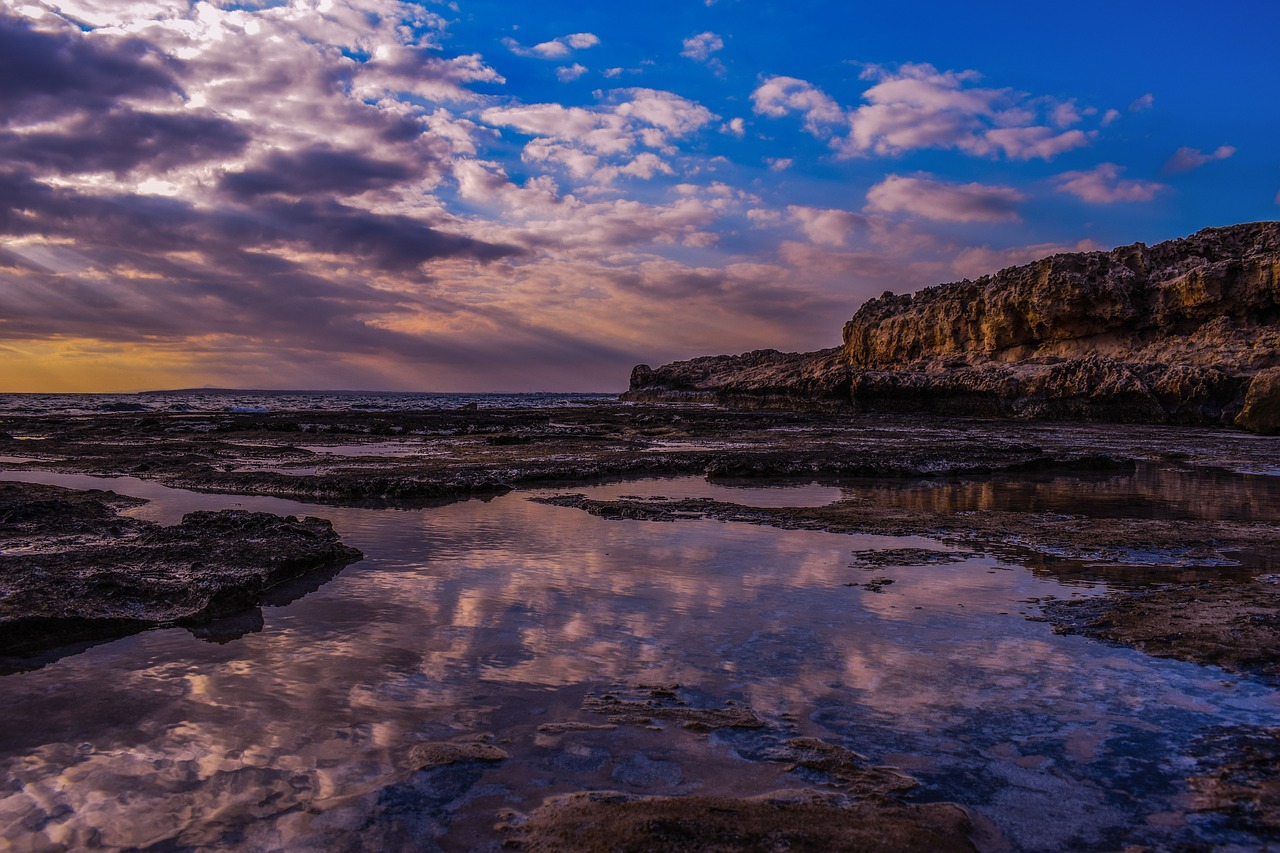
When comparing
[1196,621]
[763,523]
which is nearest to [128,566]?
[763,523]

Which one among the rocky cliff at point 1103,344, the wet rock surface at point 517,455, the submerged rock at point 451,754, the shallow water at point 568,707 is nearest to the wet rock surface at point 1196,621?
the shallow water at point 568,707

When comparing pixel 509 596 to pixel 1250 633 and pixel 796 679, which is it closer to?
pixel 796 679

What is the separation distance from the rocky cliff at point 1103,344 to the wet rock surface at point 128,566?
34721 millimetres

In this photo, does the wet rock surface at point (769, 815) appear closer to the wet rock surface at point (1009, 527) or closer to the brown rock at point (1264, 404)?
the wet rock surface at point (1009, 527)

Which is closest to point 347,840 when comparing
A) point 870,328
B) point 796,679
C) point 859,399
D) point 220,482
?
point 796,679

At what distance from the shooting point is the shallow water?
279cm

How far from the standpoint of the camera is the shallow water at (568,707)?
2791 mm

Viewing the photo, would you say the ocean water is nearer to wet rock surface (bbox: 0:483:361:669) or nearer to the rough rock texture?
the rough rock texture

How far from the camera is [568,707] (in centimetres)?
375

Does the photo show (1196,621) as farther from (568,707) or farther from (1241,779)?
(568,707)

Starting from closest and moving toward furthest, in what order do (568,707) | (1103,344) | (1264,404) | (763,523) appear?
(568,707), (763,523), (1264,404), (1103,344)

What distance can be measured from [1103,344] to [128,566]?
51630 mm

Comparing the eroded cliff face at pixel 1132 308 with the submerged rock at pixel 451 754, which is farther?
the eroded cliff face at pixel 1132 308

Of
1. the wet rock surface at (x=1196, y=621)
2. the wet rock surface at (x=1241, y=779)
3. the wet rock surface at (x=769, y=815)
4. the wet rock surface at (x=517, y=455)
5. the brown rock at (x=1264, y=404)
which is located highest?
the brown rock at (x=1264, y=404)
